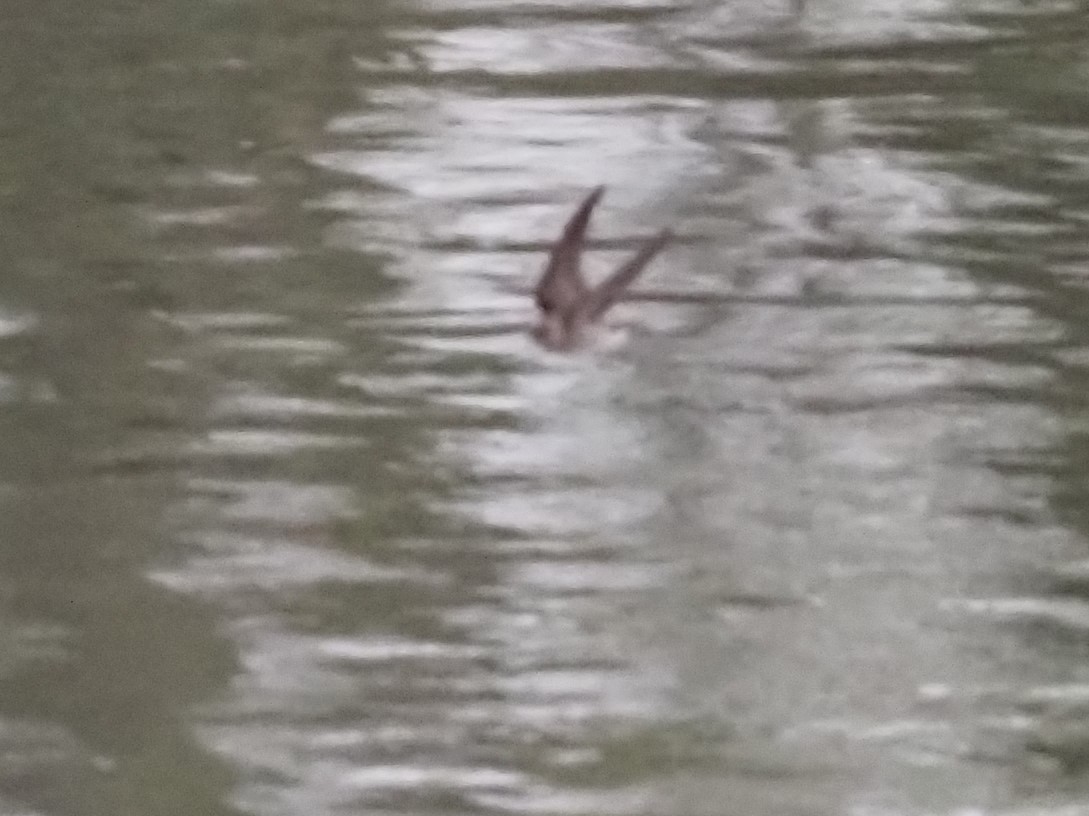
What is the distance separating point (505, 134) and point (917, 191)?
0.42 meters

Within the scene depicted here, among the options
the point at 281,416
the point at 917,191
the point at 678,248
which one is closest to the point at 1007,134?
the point at 917,191

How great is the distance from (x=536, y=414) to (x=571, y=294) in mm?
147

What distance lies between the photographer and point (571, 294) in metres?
2.20

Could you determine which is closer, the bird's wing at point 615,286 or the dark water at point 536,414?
the dark water at point 536,414

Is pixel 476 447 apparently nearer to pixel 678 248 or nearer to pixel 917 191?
pixel 678 248

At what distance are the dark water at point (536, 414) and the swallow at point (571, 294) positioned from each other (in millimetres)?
29

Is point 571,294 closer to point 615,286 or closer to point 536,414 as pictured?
point 615,286

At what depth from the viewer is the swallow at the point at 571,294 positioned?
2.18 meters

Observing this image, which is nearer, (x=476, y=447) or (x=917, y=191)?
(x=476, y=447)

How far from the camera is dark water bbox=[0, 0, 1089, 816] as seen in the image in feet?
5.80

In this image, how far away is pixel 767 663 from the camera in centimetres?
182

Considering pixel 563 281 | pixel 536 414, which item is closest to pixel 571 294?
pixel 563 281

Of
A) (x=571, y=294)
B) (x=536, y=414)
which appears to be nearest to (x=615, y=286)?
(x=571, y=294)

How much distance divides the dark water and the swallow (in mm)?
29
